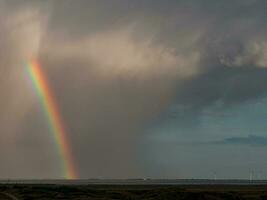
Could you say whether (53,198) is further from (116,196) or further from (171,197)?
(171,197)

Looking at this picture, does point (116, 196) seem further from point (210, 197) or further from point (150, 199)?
point (210, 197)

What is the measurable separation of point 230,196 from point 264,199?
9.08m

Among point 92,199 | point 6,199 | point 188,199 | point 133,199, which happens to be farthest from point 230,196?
point 6,199

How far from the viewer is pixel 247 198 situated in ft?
405

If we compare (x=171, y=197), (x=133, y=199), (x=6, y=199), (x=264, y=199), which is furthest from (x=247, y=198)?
(x=6, y=199)

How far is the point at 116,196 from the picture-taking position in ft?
421

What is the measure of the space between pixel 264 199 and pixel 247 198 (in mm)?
4507

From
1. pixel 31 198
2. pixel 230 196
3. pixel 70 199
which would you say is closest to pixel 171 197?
pixel 230 196

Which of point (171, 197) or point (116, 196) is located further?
point (116, 196)

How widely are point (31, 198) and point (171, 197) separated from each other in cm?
3632

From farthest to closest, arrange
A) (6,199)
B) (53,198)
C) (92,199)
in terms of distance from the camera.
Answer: (53,198) < (92,199) < (6,199)

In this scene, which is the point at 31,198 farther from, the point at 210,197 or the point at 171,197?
the point at 210,197

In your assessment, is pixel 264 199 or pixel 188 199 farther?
pixel 264 199

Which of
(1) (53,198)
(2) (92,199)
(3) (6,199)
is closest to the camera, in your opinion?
(3) (6,199)
